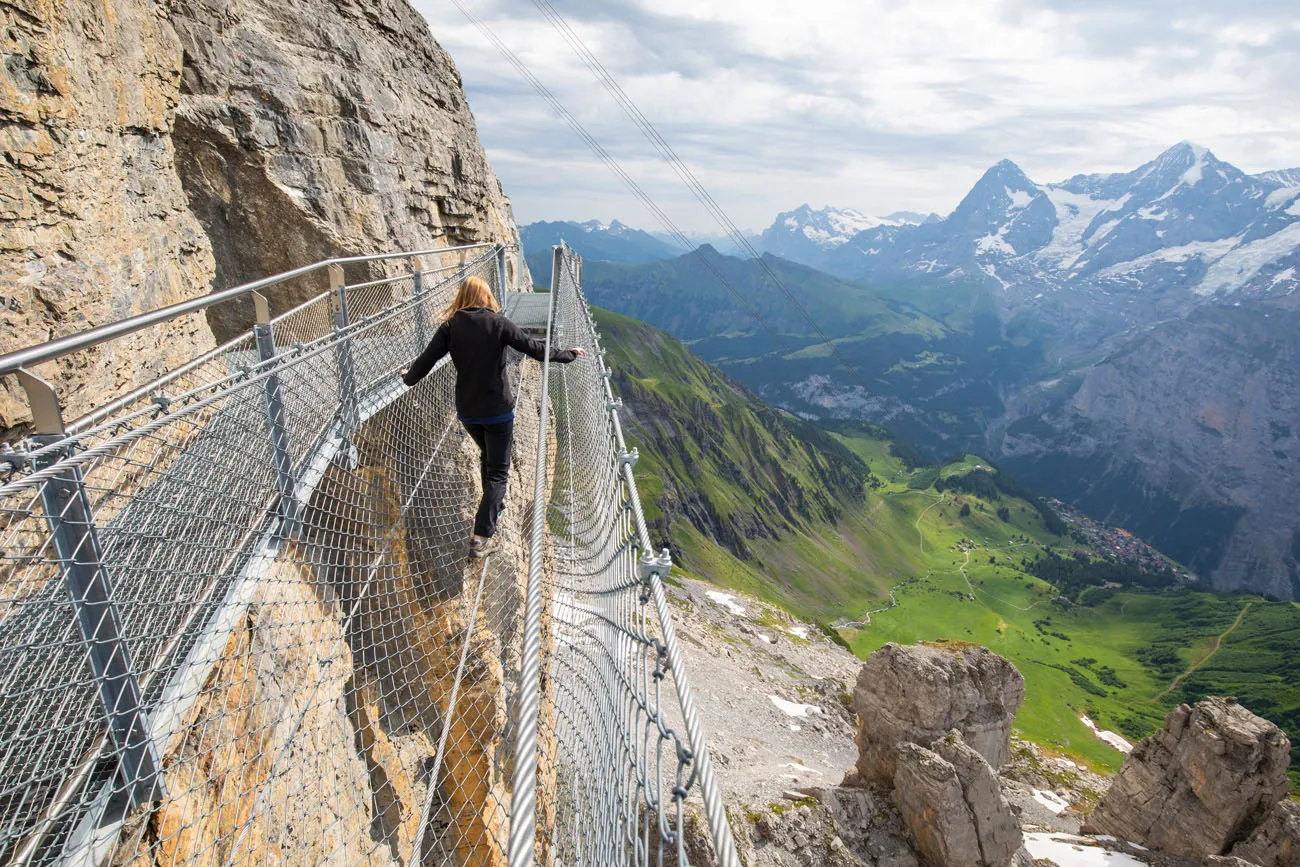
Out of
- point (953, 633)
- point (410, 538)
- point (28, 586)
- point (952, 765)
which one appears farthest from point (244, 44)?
point (953, 633)

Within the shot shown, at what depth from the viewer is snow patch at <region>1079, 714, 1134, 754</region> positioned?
96312mm

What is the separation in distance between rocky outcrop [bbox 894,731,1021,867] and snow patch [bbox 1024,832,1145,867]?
12198 millimetres

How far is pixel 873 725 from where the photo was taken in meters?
27.5

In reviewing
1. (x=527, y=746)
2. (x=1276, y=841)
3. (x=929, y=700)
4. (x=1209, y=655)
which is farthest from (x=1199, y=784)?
(x=1209, y=655)

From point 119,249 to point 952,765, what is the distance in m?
25.4

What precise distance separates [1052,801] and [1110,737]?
78.8m

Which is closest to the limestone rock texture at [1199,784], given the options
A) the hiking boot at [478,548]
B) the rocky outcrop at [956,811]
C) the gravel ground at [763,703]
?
the gravel ground at [763,703]

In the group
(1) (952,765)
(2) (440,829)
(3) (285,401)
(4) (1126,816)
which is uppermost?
(3) (285,401)

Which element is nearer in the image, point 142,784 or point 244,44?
point 142,784

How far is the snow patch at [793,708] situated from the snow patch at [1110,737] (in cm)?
8502

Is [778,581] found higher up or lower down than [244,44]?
lower down

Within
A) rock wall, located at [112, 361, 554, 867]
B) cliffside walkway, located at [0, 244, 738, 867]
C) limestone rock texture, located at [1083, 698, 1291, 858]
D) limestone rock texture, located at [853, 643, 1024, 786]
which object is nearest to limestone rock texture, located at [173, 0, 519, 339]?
cliffside walkway, located at [0, 244, 738, 867]

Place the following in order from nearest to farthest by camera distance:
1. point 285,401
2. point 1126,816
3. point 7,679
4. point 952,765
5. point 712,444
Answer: point 7,679, point 285,401, point 952,765, point 1126,816, point 712,444

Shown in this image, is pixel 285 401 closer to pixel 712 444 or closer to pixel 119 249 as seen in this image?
pixel 119 249
